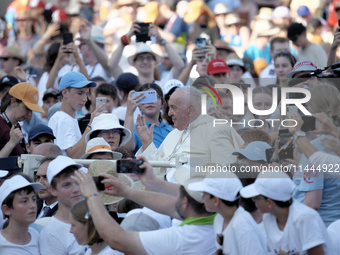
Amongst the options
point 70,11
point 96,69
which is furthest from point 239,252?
point 70,11

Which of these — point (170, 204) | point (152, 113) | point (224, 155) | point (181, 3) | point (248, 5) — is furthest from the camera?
point (248, 5)

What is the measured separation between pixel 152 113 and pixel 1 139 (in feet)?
5.40

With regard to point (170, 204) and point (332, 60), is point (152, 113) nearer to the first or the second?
point (332, 60)

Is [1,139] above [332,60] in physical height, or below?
below

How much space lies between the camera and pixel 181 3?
44.5 ft

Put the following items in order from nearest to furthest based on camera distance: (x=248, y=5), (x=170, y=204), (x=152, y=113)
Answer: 1. (x=170, y=204)
2. (x=152, y=113)
3. (x=248, y=5)

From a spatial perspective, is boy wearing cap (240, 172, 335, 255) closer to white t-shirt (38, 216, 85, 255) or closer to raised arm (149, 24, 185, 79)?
white t-shirt (38, 216, 85, 255)

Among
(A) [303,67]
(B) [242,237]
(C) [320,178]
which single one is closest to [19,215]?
(B) [242,237]

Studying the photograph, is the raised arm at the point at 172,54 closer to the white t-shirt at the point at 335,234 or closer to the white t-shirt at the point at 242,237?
the white t-shirt at the point at 335,234

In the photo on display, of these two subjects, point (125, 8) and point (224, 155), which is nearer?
point (224, 155)

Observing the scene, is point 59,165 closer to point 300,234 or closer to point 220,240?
point 220,240

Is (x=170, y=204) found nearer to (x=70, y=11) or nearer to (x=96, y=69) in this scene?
(x=96, y=69)

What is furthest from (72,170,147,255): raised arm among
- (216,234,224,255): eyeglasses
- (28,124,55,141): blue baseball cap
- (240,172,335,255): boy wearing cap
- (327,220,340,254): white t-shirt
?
(28,124,55,141): blue baseball cap

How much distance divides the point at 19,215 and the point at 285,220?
6.68 feet
